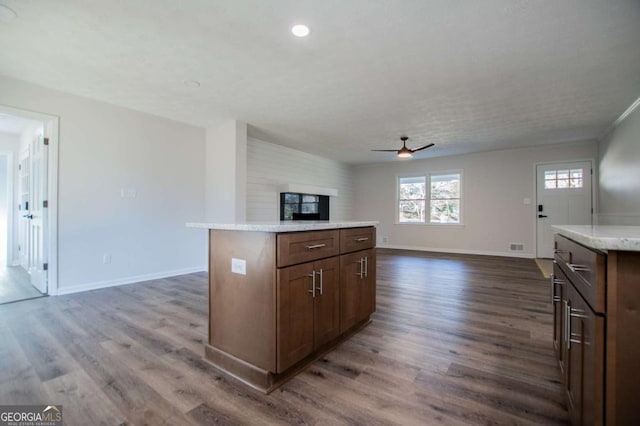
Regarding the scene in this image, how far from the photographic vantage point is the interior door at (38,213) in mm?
3588

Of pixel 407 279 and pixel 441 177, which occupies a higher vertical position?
pixel 441 177

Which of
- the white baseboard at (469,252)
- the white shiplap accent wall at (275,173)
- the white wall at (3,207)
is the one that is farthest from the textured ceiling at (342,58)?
the white wall at (3,207)

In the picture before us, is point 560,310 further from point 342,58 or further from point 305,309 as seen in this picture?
point 342,58

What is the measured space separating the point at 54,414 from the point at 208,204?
12.6ft

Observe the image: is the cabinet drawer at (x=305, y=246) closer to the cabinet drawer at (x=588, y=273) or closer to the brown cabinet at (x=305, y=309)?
the brown cabinet at (x=305, y=309)

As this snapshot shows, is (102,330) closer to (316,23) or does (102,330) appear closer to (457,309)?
(316,23)

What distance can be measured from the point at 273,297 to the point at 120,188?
3633 mm

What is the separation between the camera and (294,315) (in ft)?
5.79

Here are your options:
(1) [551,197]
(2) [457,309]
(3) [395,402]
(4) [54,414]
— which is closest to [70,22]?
(4) [54,414]

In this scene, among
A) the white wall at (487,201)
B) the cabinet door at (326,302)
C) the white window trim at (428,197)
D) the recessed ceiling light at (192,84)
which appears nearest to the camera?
the cabinet door at (326,302)

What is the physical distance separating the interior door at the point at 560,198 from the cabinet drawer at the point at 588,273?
615 cm

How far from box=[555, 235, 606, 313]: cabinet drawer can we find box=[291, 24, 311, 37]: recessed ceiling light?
2.31 metres

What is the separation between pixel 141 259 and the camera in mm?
4348

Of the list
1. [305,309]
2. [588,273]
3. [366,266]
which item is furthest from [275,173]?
[588,273]
